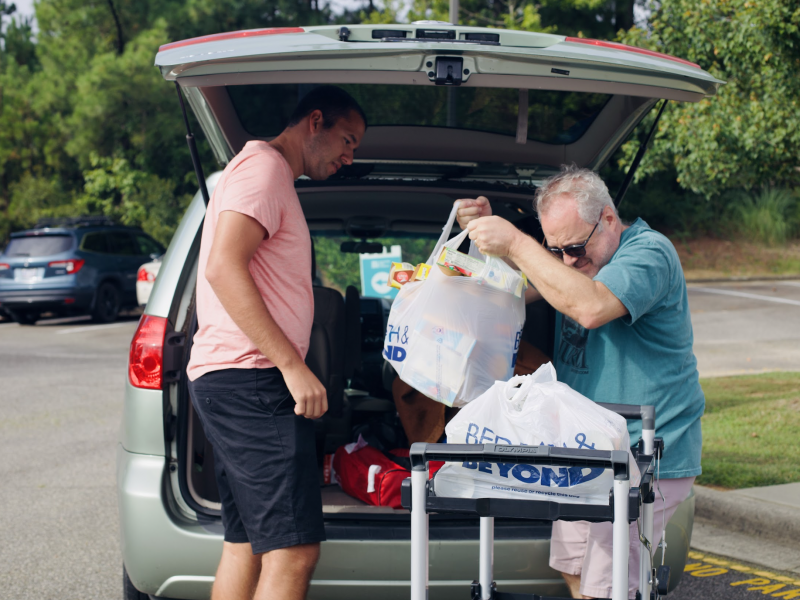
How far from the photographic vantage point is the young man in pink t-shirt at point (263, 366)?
2.39 m

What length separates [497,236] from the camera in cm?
255

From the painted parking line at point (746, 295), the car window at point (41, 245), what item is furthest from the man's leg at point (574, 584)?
the painted parking line at point (746, 295)

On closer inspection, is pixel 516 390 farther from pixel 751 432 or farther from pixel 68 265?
pixel 68 265

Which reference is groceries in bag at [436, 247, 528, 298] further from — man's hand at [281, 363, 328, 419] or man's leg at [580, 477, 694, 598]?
man's leg at [580, 477, 694, 598]

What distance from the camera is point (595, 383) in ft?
8.64

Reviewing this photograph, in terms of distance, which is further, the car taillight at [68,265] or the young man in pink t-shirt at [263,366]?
the car taillight at [68,265]

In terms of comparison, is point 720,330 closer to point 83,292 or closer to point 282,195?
point 83,292

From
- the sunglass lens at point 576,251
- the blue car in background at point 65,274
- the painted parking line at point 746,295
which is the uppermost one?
the sunglass lens at point 576,251

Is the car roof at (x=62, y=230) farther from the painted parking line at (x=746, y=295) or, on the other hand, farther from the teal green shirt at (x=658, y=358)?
the teal green shirt at (x=658, y=358)

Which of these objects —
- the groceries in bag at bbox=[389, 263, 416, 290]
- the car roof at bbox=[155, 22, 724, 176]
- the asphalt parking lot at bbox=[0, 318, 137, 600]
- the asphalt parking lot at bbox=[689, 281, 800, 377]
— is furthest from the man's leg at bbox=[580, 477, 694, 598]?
the asphalt parking lot at bbox=[689, 281, 800, 377]

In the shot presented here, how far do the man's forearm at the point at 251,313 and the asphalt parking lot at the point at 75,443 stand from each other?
79.0 inches

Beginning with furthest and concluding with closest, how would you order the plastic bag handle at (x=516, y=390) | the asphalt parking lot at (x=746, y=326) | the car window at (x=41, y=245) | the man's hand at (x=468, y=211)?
the car window at (x=41, y=245) < the asphalt parking lot at (x=746, y=326) < the man's hand at (x=468, y=211) < the plastic bag handle at (x=516, y=390)

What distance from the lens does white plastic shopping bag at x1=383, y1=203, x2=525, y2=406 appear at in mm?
2684

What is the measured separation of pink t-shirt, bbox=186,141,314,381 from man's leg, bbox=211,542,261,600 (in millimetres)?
559
